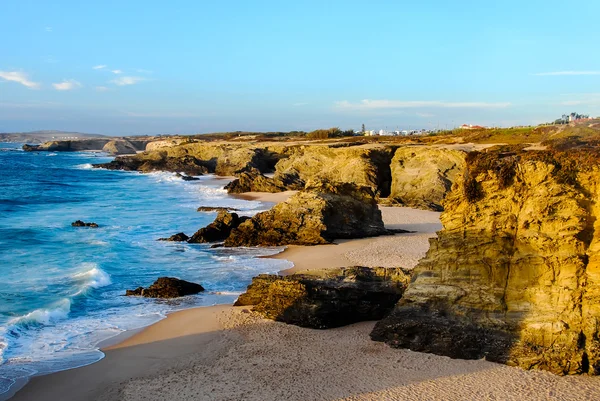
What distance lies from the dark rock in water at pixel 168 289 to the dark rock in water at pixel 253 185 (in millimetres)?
22582

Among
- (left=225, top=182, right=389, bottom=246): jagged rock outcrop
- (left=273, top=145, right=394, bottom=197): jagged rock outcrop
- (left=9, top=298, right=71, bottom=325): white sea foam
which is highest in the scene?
(left=273, top=145, right=394, bottom=197): jagged rock outcrop

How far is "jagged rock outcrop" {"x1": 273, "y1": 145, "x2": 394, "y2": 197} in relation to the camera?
1292 inches

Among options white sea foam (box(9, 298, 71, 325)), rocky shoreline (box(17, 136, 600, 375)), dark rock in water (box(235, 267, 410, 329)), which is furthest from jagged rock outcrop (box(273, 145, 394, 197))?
rocky shoreline (box(17, 136, 600, 375))

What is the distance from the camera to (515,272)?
839cm

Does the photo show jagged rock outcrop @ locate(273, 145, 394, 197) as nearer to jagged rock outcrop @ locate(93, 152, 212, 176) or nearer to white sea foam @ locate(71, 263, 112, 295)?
white sea foam @ locate(71, 263, 112, 295)

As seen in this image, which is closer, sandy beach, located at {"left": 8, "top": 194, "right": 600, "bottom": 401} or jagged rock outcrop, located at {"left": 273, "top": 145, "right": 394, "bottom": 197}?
sandy beach, located at {"left": 8, "top": 194, "right": 600, "bottom": 401}

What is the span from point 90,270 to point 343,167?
72.3 feet

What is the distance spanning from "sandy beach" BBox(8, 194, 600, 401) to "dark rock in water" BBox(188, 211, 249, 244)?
8.42 meters

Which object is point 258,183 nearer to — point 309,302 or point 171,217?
point 171,217

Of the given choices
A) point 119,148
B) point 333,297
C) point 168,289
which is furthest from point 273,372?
point 119,148

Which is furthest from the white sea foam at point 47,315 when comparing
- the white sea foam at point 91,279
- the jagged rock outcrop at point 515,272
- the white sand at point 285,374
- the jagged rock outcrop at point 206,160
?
the jagged rock outcrop at point 206,160

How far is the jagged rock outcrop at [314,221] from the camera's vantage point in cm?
1855

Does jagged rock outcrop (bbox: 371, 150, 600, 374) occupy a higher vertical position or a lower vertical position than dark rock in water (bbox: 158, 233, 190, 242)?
higher

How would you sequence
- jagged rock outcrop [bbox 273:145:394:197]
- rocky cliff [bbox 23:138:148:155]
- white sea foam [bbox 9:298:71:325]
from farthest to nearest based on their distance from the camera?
rocky cliff [bbox 23:138:148:155], jagged rock outcrop [bbox 273:145:394:197], white sea foam [bbox 9:298:71:325]
